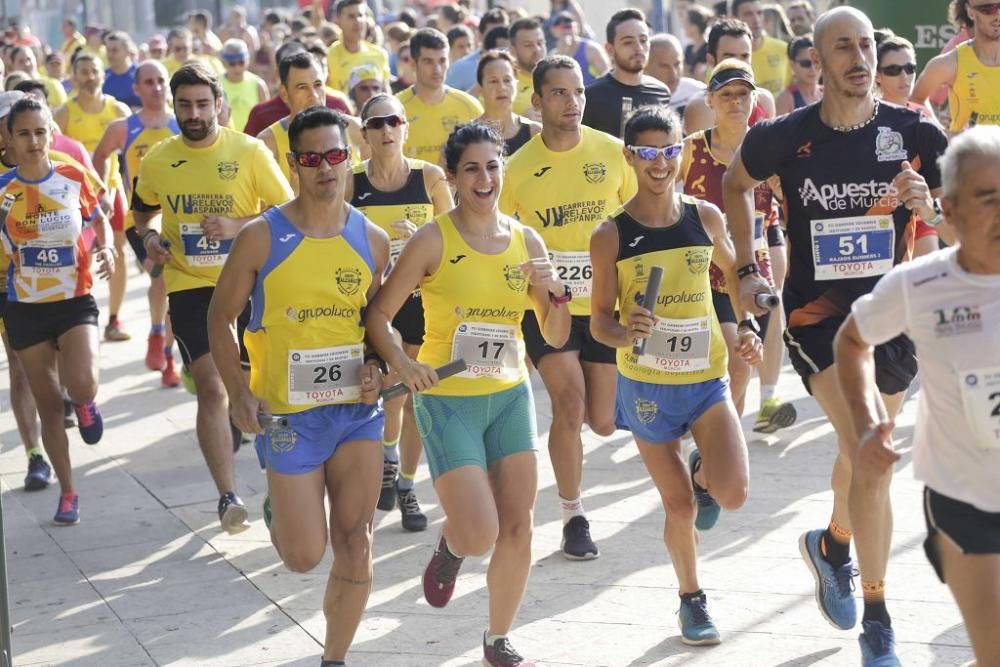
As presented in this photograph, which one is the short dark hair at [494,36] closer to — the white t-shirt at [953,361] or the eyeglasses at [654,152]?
the eyeglasses at [654,152]

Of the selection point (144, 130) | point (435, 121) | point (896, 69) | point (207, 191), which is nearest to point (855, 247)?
point (207, 191)

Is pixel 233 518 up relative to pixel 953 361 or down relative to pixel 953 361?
down

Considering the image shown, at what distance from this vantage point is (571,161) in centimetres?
754

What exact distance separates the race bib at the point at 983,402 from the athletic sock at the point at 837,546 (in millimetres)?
1891

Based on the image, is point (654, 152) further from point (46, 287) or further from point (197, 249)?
point (46, 287)

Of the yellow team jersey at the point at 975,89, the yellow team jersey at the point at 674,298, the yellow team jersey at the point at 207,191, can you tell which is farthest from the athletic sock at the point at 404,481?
the yellow team jersey at the point at 975,89

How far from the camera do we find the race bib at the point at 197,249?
7.91 meters

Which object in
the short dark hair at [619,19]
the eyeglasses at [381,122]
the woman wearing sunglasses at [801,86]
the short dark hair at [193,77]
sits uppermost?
the short dark hair at [619,19]

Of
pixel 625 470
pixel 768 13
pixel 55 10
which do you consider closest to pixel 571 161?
pixel 625 470

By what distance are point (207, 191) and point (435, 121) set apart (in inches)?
99.1

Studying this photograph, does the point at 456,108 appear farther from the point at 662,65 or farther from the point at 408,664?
the point at 408,664

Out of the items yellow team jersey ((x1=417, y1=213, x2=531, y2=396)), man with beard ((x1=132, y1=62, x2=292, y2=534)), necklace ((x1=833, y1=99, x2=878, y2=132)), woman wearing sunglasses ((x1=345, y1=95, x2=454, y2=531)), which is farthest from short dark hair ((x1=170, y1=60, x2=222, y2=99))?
necklace ((x1=833, y1=99, x2=878, y2=132))

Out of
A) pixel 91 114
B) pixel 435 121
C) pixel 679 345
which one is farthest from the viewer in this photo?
pixel 91 114

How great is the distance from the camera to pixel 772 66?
570 inches
